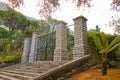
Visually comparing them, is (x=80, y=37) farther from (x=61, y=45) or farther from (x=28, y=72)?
(x=28, y=72)

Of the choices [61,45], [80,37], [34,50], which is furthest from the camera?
[34,50]

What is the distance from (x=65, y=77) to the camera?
660 centimetres

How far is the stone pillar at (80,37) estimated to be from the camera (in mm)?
8211

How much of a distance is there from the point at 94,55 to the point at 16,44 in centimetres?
1916

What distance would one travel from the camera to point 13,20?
25453 mm

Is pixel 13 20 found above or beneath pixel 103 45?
above

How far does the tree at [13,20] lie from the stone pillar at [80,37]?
17.2m

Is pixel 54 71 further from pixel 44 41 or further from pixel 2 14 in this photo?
pixel 2 14

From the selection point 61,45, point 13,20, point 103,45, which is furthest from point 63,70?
point 13,20

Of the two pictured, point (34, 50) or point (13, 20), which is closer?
point (34, 50)

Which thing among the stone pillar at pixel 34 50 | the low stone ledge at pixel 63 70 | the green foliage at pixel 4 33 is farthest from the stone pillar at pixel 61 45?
the green foliage at pixel 4 33

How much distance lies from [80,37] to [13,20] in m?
19.4

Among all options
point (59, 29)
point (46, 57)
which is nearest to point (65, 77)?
point (59, 29)

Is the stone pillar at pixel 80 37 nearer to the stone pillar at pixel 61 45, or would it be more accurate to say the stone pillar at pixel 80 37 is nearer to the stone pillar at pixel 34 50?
the stone pillar at pixel 61 45
